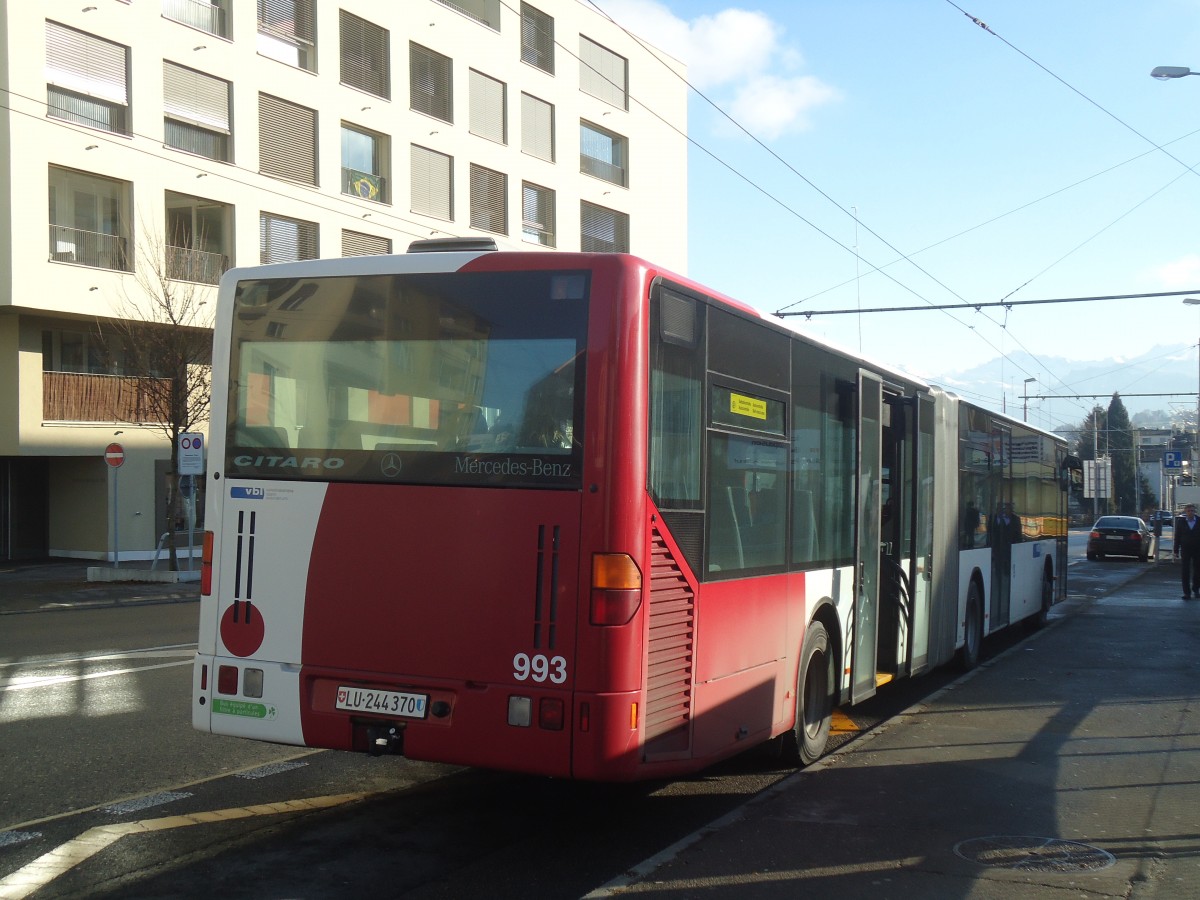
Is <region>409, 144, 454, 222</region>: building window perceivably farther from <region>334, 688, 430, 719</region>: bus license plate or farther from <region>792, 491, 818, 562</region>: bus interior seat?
<region>334, 688, 430, 719</region>: bus license plate

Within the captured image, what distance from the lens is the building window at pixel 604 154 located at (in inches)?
1665

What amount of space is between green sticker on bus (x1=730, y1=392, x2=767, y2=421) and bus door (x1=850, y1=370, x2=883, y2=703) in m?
2.13

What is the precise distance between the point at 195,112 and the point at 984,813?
27.5 meters

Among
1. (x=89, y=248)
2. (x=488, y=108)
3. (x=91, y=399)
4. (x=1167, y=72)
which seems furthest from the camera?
(x=488, y=108)

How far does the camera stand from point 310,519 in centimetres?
638

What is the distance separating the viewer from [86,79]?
89.9 ft

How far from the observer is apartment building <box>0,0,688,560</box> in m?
27.1

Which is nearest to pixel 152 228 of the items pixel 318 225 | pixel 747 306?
pixel 318 225

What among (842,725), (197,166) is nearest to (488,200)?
(197,166)

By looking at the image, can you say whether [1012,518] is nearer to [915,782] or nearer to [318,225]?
[915,782]

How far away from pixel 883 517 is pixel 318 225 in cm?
2544

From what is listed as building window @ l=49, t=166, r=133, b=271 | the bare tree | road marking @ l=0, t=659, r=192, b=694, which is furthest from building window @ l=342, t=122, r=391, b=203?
road marking @ l=0, t=659, r=192, b=694

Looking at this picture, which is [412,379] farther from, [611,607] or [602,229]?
[602,229]

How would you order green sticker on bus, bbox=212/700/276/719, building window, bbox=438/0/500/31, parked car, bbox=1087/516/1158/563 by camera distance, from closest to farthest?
Result: green sticker on bus, bbox=212/700/276/719, building window, bbox=438/0/500/31, parked car, bbox=1087/516/1158/563
